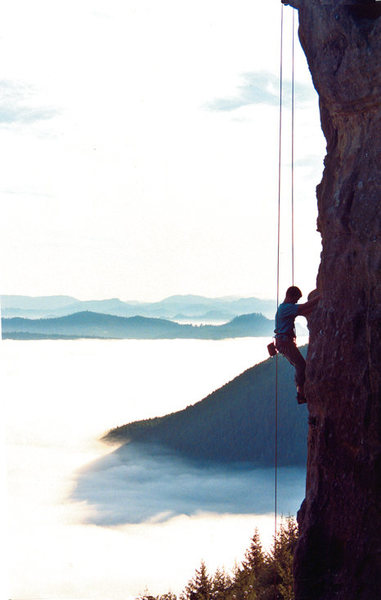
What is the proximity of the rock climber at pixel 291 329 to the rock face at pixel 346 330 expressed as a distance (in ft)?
1.45

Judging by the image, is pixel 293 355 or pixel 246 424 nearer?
pixel 293 355

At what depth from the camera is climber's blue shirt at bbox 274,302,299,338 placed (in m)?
10.2

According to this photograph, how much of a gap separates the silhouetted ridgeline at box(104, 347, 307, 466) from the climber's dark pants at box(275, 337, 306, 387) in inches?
1843

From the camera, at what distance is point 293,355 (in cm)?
1036

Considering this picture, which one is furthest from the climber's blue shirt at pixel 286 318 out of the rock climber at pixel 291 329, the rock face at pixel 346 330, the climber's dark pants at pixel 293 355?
the rock face at pixel 346 330

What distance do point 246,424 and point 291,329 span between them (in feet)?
173

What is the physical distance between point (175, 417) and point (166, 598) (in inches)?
1976

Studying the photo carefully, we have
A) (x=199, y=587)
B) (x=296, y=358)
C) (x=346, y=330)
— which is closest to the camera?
(x=346, y=330)

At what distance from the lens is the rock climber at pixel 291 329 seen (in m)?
10.2

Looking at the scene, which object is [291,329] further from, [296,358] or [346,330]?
[346,330]

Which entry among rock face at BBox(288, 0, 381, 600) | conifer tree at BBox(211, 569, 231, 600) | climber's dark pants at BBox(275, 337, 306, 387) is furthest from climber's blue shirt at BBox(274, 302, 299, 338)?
conifer tree at BBox(211, 569, 231, 600)

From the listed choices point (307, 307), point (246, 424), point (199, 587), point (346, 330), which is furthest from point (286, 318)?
point (246, 424)

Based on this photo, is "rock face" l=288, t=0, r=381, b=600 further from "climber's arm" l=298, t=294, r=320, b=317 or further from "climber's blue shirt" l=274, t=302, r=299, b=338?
"climber's blue shirt" l=274, t=302, r=299, b=338

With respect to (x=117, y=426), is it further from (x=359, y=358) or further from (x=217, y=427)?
(x=359, y=358)
